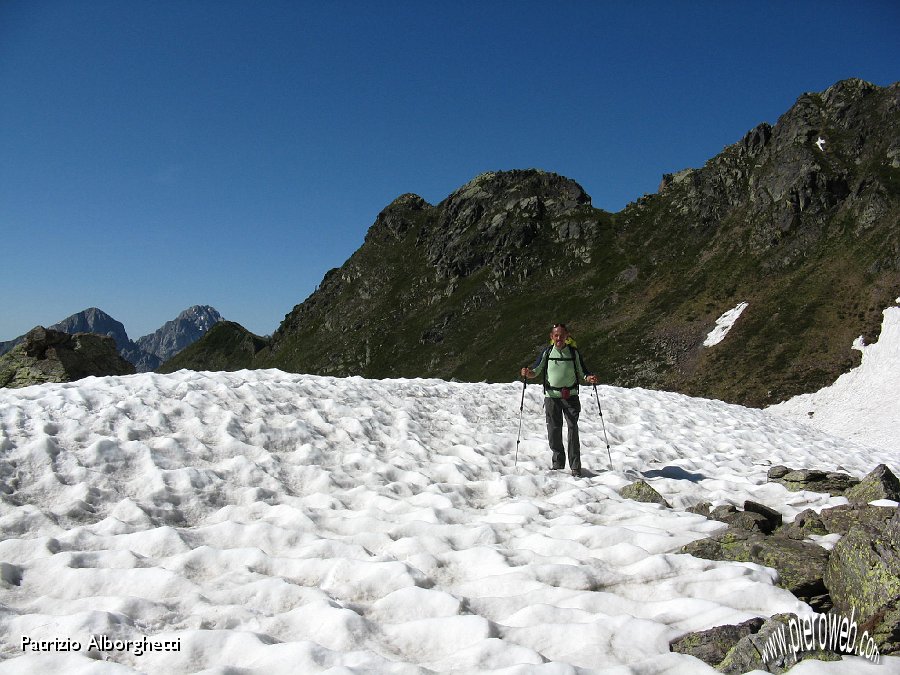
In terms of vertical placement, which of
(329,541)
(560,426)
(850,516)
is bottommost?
(850,516)

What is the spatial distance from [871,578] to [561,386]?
665 centimetres

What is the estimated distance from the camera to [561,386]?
440 inches

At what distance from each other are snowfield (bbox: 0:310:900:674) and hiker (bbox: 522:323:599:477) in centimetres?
57

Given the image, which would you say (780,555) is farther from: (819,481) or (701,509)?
(819,481)

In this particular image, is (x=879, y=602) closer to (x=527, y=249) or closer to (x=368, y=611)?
(x=368, y=611)

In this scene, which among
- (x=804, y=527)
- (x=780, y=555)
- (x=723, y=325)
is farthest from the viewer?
(x=723, y=325)

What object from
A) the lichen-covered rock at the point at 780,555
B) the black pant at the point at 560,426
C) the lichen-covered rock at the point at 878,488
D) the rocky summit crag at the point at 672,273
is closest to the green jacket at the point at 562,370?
the black pant at the point at 560,426

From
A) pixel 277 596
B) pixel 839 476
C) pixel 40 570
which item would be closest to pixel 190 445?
pixel 40 570

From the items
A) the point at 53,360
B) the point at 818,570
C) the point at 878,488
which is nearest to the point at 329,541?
the point at 818,570

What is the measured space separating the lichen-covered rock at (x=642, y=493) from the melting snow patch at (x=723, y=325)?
209ft

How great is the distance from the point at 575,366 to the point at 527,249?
12101cm

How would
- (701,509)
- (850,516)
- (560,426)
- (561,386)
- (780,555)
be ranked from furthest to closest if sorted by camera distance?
(560,426) → (561,386) → (701,509) → (850,516) → (780,555)

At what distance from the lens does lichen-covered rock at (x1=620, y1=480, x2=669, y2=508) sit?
9.53m

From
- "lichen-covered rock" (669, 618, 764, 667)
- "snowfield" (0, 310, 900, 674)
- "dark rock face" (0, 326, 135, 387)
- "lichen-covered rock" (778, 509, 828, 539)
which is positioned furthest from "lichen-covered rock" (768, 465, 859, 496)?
"dark rock face" (0, 326, 135, 387)
